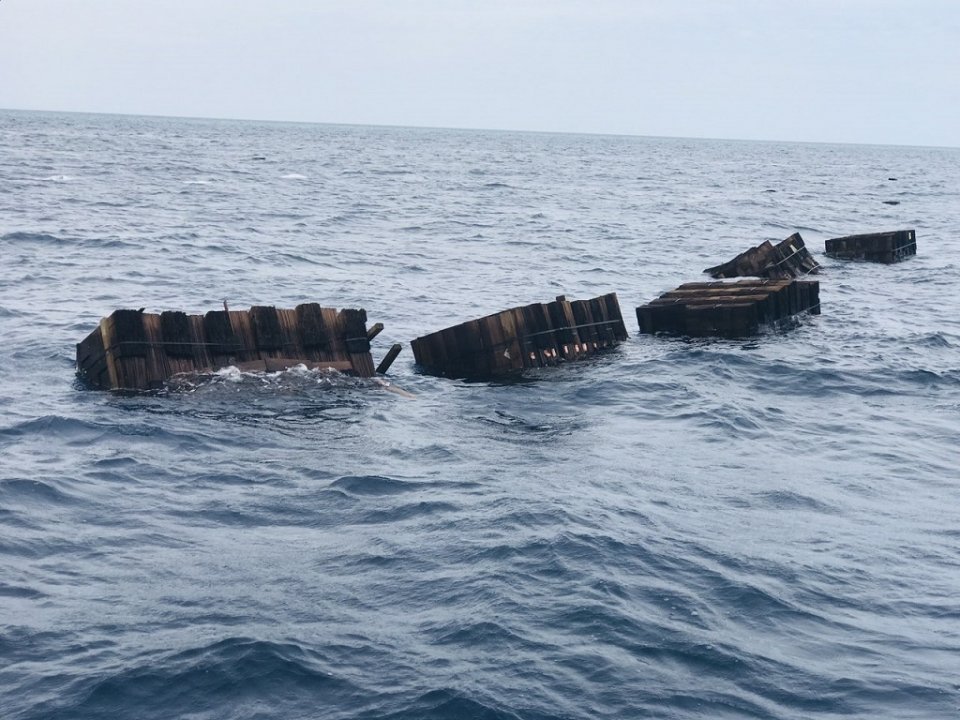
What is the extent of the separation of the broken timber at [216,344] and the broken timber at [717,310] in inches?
347

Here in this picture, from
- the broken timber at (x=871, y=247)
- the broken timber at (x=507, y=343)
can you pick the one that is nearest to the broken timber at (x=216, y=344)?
the broken timber at (x=507, y=343)

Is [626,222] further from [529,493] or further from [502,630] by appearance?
[502,630]

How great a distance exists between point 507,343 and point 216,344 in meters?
6.06

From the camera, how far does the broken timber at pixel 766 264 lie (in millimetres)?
35250

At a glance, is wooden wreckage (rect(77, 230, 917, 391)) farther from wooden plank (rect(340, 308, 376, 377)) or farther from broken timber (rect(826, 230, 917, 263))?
broken timber (rect(826, 230, 917, 263))

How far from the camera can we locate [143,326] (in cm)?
1897

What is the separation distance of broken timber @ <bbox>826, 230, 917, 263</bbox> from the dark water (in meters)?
12.5

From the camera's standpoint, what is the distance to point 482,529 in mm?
13359

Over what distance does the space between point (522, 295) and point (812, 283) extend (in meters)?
8.66

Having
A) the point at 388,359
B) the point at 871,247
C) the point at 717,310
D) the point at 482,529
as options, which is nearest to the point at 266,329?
the point at 388,359

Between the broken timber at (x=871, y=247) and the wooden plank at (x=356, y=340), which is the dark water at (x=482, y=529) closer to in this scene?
the wooden plank at (x=356, y=340)

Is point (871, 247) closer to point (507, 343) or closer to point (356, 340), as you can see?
point (507, 343)

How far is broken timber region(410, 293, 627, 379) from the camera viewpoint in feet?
72.3

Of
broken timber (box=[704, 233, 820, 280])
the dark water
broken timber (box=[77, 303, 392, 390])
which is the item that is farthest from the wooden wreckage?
broken timber (box=[704, 233, 820, 280])
